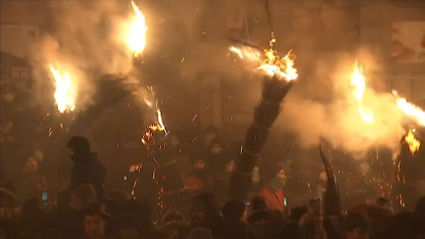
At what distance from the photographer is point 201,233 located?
1998 mm

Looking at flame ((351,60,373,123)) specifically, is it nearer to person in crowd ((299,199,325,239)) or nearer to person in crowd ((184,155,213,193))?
person in crowd ((299,199,325,239))

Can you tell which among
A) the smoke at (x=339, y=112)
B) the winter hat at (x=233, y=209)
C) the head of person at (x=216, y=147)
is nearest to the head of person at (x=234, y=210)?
the winter hat at (x=233, y=209)

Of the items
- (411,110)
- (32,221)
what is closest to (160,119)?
(32,221)

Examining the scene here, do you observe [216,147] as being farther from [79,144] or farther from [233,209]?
[79,144]

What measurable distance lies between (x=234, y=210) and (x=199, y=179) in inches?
7.8

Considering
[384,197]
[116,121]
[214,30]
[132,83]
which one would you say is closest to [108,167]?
[116,121]

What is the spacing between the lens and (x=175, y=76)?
202cm

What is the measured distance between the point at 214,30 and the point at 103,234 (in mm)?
984

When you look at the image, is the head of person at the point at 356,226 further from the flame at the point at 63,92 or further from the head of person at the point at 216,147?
the flame at the point at 63,92

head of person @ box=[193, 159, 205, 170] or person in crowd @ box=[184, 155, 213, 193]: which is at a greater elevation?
head of person @ box=[193, 159, 205, 170]

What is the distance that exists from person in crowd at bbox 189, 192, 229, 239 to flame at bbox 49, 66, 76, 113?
0.68 m

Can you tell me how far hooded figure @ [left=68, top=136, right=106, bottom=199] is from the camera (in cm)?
202

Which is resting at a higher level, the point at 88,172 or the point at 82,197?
the point at 88,172

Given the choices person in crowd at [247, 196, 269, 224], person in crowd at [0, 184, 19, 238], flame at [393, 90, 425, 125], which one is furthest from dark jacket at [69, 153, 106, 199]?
flame at [393, 90, 425, 125]
